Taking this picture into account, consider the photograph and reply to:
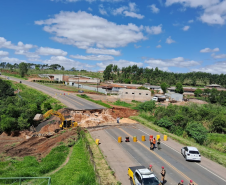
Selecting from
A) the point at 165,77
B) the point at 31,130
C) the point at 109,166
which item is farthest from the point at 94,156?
the point at 165,77

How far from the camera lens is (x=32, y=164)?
2208 centimetres

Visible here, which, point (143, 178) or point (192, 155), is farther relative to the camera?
point (192, 155)

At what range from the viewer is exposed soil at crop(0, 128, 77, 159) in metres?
26.1

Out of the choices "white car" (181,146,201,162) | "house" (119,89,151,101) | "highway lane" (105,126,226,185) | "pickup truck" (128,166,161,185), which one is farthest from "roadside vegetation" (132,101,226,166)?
"house" (119,89,151,101)

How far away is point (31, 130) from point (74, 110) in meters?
10.1

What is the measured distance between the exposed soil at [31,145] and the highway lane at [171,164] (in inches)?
398

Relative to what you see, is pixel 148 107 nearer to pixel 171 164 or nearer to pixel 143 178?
pixel 171 164

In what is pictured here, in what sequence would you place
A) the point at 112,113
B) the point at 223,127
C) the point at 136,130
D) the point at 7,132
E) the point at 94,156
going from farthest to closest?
1. the point at 112,113
2. the point at 223,127
3. the point at 7,132
4. the point at 136,130
5. the point at 94,156

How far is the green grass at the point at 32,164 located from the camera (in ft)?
62.2

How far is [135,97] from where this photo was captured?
72438 millimetres

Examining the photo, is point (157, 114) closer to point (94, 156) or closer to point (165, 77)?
point (94, 156)

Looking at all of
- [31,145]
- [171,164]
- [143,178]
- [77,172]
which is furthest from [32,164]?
[171,164]

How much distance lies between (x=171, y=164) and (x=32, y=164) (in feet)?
51.1

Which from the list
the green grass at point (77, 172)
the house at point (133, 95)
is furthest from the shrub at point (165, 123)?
the house at point (133, 95)
